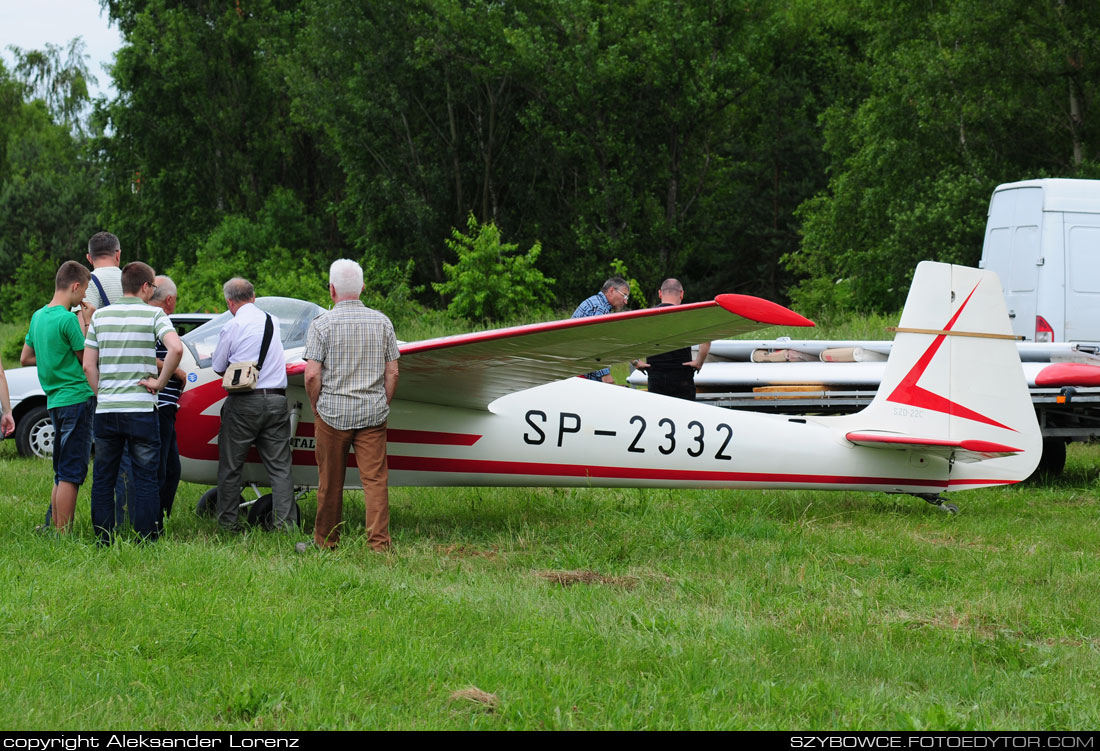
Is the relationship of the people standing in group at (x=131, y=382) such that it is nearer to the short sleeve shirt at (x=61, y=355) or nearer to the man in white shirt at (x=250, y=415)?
the short sleeve shirt at (x=61, y=355)

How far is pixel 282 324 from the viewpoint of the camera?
7.08 m

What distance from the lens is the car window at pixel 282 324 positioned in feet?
22.5

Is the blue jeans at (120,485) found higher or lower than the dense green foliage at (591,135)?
lower

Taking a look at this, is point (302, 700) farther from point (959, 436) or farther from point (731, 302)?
point (959, 436)

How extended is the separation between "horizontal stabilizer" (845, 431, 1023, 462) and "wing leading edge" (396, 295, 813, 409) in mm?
2119

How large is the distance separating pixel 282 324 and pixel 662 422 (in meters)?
2.81

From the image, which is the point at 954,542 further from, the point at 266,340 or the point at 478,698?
the point at 266,340

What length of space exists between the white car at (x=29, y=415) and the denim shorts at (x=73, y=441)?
4240 mm

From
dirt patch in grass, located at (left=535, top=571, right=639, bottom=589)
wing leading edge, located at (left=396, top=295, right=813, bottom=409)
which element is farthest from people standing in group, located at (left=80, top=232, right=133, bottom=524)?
dirt patch in grass, located at (left=535, top=571, right=639, bottom=589)

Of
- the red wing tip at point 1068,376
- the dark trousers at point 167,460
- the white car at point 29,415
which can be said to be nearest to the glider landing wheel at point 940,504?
the red wing tip at point 1068,376

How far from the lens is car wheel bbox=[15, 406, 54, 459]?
10133 mm

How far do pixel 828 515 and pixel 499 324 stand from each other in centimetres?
1715

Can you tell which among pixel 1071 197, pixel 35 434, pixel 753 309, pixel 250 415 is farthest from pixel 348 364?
pixel 1071 197
